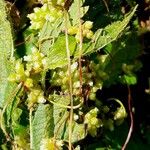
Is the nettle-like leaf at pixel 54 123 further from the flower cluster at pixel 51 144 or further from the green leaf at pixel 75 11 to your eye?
the green leaf at pixel 75 11

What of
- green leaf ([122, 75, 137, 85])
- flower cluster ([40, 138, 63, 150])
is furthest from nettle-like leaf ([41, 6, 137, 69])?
green leaf ([122, 75, 137, 85])

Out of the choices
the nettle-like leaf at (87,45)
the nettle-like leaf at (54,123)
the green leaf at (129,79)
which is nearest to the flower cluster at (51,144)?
the nettle-like leaf at (54,123)

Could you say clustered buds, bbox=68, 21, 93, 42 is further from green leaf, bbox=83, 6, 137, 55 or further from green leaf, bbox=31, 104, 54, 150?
green leaf, bbox=31, 104, 54, 150

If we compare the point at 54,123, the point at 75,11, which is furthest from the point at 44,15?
the point at 54,123

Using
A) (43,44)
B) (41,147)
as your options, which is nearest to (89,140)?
(41,147)

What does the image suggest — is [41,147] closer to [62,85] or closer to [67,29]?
[62,85]

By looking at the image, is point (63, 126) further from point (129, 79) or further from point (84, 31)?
point (129, 79)
